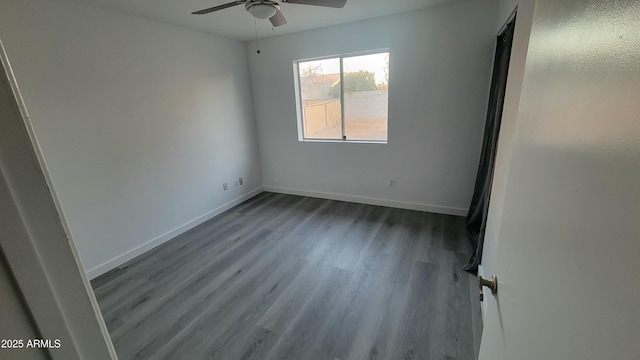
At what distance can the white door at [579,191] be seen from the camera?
1.02 ft

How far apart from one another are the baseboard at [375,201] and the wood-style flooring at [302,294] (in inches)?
5.0

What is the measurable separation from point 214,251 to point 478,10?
152 inches

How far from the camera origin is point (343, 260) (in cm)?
257

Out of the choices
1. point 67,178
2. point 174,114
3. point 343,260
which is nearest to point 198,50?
point 174,114

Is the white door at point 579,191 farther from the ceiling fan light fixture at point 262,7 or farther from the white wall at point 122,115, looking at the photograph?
the white wall at point 122,115

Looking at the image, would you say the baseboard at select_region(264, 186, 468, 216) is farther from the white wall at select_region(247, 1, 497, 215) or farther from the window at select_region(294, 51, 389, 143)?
the window at select_region(294, 51, 389, 143)

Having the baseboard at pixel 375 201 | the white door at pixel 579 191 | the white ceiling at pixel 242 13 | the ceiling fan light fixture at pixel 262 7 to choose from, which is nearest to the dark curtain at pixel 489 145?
the baseboard at pixel 375 201

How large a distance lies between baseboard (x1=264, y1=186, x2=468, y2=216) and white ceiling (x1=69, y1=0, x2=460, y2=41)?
2405 mm

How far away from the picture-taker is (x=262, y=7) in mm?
1846

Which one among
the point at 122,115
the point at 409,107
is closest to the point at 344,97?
the point at 409,107

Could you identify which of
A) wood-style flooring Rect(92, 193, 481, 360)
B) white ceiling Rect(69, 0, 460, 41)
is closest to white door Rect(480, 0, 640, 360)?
wood-style flooring Rect(92, 193, 481, 360)

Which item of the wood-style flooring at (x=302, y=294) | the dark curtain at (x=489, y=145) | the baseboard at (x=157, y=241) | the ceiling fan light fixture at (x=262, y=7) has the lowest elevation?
the wood-style flooring at (x=302, y=294)

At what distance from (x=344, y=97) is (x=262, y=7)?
6.65 ft

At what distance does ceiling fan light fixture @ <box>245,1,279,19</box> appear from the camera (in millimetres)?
1826
